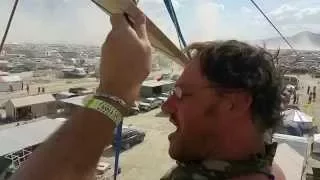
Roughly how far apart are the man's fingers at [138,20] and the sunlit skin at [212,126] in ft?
0.78

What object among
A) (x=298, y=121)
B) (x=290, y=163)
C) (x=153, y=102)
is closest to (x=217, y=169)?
(x=290, y=163)

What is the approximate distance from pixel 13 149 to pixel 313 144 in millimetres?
10700

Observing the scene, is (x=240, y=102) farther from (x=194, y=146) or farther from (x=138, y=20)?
(x=138, y=20)

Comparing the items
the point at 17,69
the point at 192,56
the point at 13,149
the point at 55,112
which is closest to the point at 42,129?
the point at 13,149

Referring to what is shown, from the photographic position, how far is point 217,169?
1.04 meters

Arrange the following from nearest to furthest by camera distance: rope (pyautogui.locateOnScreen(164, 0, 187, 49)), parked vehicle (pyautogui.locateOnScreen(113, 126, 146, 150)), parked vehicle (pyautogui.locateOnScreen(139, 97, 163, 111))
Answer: rope (pyautogui.locateOnScreen(164, 0, 187, 49)) → parked vehicle (pyautogui.locateOnScreen(113, 126, 146, 150)) → parked vehicle (pyautogui.locateOnScreen(139, 97, 163, 111))

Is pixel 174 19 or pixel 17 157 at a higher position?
pixel 174 19

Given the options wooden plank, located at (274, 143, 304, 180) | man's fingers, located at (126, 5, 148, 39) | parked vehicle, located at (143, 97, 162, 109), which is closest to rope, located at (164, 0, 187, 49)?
man's fingers, located at (126, 5, 148, 39)

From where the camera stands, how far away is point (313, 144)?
1563 cm

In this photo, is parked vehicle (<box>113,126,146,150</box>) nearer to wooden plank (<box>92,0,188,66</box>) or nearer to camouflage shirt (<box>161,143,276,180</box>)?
wooden plank (<box>92,0,188,66</box>)

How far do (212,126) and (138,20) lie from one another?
1.15 ft

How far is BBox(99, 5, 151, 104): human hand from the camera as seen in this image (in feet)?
2.90

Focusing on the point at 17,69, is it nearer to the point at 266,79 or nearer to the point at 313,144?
the point at 313,144

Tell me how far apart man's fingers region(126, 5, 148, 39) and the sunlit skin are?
239 millimetres
